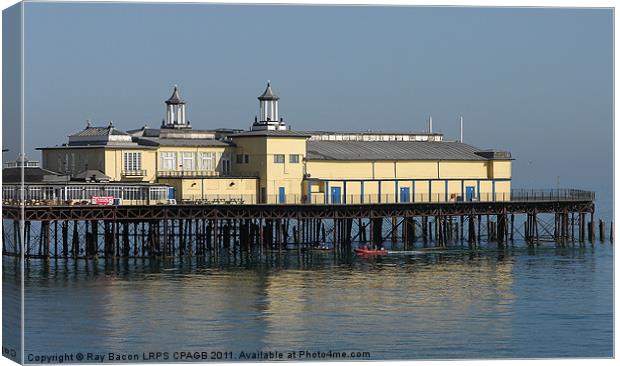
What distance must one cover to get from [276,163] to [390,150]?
840cm

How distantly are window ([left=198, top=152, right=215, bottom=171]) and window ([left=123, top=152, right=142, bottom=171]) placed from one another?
3.81 m

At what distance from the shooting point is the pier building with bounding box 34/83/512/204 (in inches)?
3418

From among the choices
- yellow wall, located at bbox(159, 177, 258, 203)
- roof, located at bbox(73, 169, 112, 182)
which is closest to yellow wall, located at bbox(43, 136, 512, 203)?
yellow wall, located at bbox(159, 177, 258, 203)

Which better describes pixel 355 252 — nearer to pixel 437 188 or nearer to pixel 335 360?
pixel 437 188

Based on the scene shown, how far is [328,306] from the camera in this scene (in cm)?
6638

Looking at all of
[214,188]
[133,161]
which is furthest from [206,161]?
[133,161]

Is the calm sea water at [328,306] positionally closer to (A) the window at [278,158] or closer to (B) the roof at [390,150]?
(A) the window at [278,158]

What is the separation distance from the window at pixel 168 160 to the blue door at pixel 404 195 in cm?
1278

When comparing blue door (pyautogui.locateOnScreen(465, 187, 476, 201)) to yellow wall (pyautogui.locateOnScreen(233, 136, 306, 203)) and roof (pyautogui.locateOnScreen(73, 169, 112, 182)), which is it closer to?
yellow wall (pyautogui.locateOnScreen(233, 136, 306, 203))

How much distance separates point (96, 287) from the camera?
236ft

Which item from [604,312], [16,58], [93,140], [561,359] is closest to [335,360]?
[561,359]

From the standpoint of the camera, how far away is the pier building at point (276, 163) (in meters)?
86.8

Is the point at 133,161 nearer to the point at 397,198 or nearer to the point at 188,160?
the point at 188,160

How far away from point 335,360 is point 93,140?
3843 centimetres
